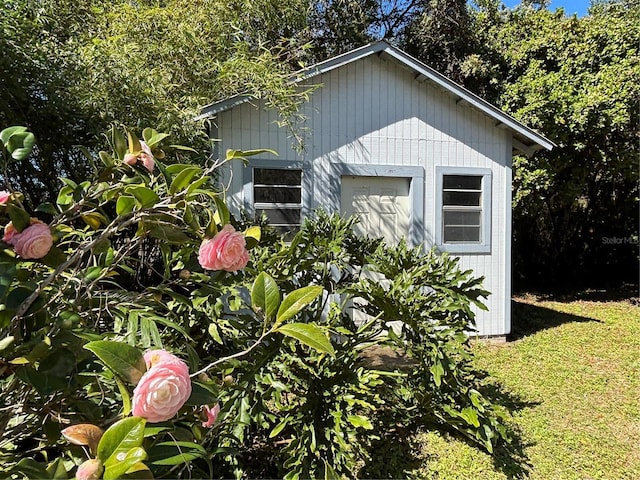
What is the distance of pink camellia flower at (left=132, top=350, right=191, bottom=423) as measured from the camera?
774mm

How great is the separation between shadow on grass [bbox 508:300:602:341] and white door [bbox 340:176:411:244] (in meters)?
2.60

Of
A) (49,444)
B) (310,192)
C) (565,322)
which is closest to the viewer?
(49,444)

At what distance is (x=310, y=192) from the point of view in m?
6.11

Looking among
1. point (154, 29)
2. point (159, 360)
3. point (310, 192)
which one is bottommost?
point (159, 360)

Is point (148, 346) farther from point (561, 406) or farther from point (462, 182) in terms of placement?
point (462, 182)

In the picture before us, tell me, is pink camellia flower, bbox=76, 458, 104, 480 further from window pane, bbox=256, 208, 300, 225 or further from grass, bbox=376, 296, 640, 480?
window pane, bbox=256, 208, 300, 225

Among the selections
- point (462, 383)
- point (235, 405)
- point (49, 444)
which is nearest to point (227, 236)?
point (49, 444)

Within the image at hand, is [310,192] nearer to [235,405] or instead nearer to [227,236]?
[235,405]

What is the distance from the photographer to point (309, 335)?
972 mm

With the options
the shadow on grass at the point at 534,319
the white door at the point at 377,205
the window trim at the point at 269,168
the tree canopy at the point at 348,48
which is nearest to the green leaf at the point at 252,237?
the tree canopy at the point at 348,48

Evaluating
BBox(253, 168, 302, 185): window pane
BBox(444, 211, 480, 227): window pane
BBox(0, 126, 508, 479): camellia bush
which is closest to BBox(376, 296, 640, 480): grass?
BBox(0, 126, 508, 479): camellia bush

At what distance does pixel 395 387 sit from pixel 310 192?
3293 mm

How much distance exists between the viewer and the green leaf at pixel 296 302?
1.01 metres

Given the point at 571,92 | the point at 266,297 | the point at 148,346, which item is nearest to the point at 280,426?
the point at 148,346
